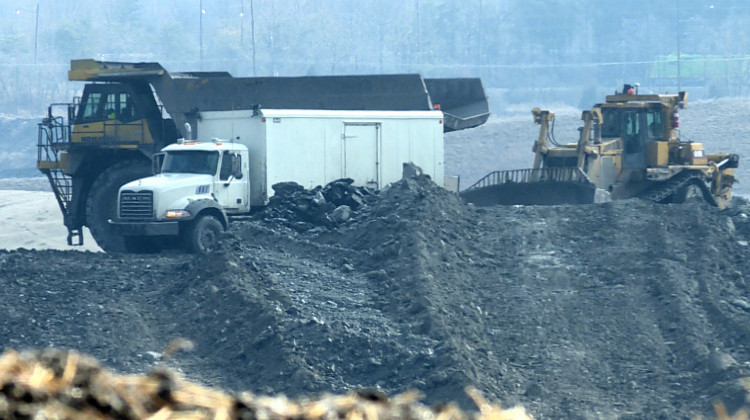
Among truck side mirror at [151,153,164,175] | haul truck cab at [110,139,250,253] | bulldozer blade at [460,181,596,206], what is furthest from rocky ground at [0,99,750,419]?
bulldozer blade at [460,181,596,206]

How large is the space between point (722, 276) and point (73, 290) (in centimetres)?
867

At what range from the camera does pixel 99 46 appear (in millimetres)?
86125

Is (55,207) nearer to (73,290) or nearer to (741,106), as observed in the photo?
(73,290)

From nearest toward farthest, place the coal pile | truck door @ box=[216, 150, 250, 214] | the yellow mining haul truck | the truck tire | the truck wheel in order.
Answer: the truck wheel → the coal pile → truck door @ box=[216, 150, 250, 214] → the truck tire → the yellow mining haul truck

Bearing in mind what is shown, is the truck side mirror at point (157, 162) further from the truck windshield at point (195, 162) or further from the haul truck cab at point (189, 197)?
the truck windshield at point (195, 162)

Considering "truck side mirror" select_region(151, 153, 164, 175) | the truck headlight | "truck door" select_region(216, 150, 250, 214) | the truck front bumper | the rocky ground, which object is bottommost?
the rocky ground

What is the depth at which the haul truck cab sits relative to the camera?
18.8 meters

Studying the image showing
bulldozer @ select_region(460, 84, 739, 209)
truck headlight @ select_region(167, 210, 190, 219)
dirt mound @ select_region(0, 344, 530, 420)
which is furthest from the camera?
bulldozer @ select_region(460, 84, 739, 209)

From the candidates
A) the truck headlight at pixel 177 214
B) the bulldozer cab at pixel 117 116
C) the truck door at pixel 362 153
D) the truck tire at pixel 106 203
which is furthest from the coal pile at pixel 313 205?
the bulldozer cab at pixel 117 116

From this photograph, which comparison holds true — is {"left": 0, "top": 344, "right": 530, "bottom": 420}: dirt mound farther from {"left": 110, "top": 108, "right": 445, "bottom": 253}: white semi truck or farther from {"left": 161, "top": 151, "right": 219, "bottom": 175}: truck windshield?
{"left": 161, "top": 151, "right": 219, "bottom": 175}: truck windshield

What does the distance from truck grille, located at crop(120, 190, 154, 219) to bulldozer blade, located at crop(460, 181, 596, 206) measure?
6.47 m

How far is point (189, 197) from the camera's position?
1912 cm

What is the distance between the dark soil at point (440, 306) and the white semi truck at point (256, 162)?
29.6 inches

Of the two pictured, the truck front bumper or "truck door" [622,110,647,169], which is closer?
the truck front bumper
